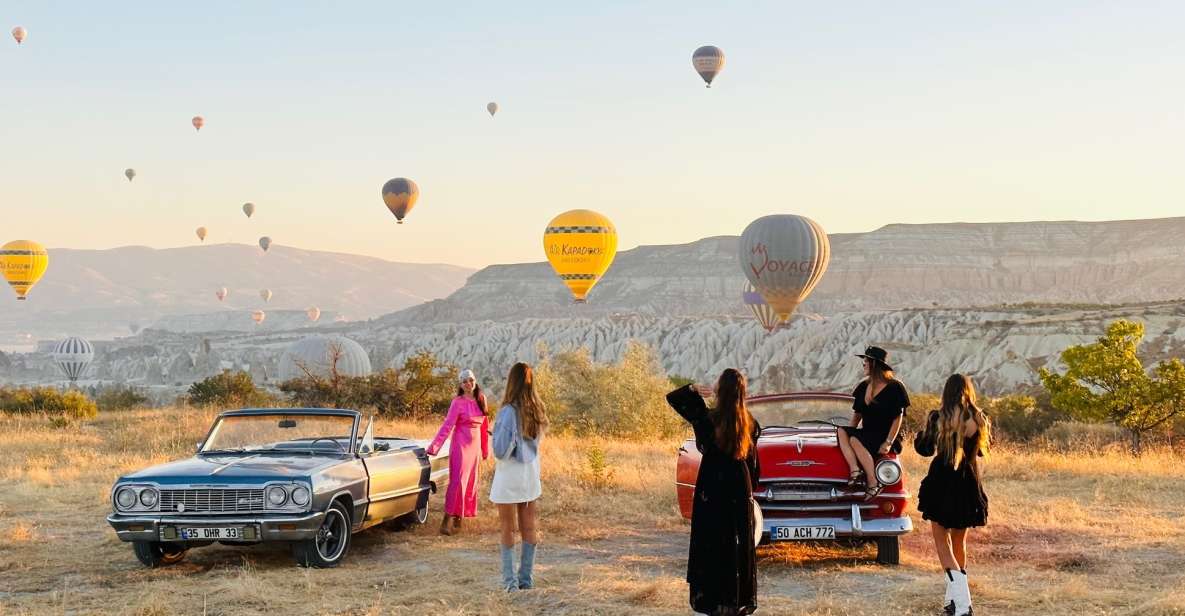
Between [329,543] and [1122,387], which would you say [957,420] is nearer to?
[329,543]

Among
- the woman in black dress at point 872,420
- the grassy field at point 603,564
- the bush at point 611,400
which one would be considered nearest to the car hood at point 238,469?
the grassy field at point 603,564

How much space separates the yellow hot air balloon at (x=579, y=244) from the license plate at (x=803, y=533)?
46.9 meters

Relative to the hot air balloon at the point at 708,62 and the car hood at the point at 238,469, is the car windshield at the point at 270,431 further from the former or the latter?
the hot air balloon at the point at 708,62

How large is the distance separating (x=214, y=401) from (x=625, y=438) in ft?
43.2

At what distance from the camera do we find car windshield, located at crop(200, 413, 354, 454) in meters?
11.0

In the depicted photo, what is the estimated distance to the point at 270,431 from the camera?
11.3 m

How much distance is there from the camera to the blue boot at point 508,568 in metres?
9.14

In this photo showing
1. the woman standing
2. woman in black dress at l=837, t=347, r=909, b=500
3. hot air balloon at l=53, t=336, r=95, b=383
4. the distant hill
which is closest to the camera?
the woman standing

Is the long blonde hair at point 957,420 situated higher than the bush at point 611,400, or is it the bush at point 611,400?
the long blonde hair at point 957,420

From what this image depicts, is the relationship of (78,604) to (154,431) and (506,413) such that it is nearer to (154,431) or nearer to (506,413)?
(506,413)

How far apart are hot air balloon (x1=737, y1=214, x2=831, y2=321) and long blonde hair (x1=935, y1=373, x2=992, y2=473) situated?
53.0 metres

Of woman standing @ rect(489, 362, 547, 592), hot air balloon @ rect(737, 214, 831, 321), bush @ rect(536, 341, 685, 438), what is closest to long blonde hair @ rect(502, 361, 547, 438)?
woman standing @ rect(489, 362, 547, 592)

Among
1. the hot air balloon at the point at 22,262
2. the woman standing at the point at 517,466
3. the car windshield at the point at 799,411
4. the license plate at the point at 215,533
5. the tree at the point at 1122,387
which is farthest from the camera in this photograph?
the hot air balloon at the point at 22,262

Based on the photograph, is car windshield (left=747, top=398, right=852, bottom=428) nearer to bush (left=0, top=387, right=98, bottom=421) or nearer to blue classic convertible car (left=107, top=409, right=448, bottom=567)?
blue classic convertible car (left=107, top=409, right=448, bottom=567)
